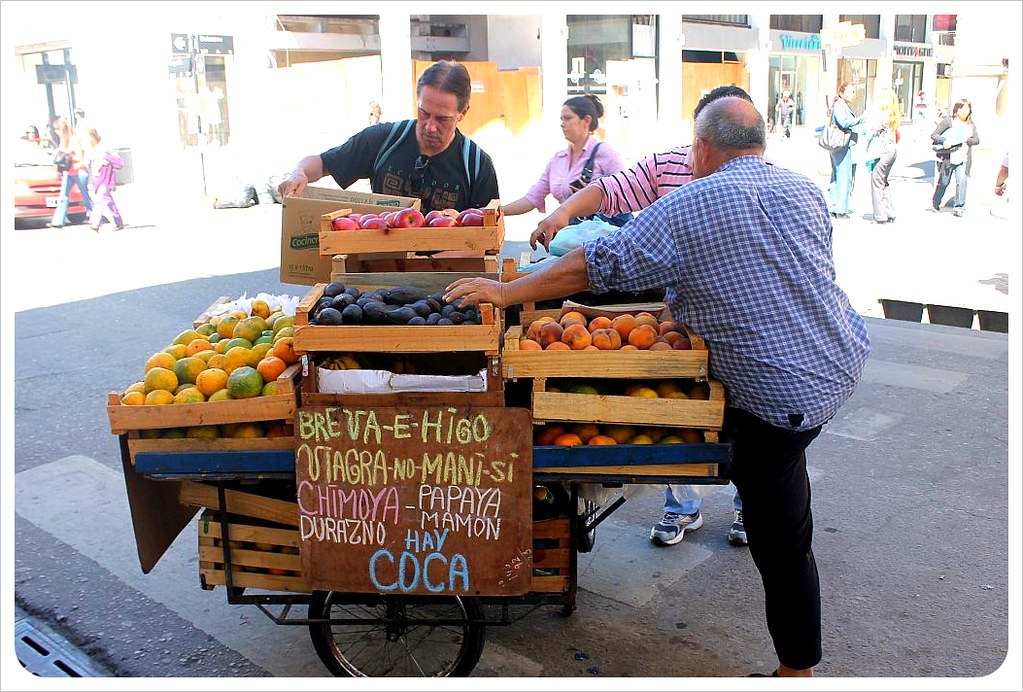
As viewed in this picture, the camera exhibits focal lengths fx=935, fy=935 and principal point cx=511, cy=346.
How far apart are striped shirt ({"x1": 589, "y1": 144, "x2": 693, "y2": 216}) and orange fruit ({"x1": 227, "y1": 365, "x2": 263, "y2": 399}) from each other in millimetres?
1808

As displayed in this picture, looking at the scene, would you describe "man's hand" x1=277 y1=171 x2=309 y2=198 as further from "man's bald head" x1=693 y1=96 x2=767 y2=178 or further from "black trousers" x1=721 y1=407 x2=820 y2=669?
"black trousers" x1=721 y1=407 x2=820 y2=669

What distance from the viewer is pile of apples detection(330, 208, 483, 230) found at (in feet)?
10.7

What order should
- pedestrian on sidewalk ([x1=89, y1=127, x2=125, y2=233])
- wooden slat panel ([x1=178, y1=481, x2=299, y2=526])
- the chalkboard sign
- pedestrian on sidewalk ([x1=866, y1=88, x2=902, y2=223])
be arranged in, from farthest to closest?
pedestrian on sidewalk ([x1=89, y1=127, x2=125, y2=233]), pedestrian on sidewalk ([x1=866, y1=88, x2=902, y2=223]), wooden slat panel ([x1=178, y1=481, x2=299, y2=526]), the chalkboard sign

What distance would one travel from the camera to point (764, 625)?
11.9 feet

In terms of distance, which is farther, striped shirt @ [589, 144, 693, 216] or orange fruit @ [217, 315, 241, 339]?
striped shirt @ [589, 144, 693, 216]

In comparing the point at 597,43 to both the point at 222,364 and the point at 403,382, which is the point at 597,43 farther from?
the point at 403,382

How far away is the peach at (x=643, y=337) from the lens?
2955mm

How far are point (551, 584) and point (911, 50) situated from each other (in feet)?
127

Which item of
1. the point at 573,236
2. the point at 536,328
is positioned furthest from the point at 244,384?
the point at 573,236

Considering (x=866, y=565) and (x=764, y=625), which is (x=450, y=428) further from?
(x=866, y=565)

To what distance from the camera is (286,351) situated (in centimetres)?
310

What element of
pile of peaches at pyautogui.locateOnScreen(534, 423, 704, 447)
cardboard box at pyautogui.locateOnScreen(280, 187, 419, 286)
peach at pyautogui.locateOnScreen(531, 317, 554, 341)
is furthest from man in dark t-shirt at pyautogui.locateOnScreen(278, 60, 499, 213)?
pile of peaches at pyautogui.locateOnScreen(534, 423, 704, 447)

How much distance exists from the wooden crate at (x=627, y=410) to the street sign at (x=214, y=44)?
18.7m

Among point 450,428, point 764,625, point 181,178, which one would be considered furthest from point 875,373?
point 181,178
